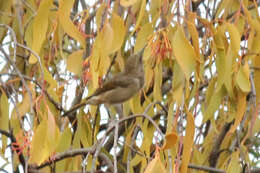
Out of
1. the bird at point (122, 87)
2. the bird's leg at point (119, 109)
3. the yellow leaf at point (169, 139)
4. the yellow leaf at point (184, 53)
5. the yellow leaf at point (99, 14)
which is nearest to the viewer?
the yellow leaf at point (169, 139)

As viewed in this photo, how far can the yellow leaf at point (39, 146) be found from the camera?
182 centimetres

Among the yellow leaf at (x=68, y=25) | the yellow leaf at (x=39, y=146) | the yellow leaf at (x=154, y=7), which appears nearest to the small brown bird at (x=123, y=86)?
the yellow leaf at (x=154, y=7)

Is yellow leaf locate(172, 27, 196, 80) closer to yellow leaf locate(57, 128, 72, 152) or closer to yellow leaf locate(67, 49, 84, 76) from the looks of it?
yellow leaf locate(67, 49, 84, 76)

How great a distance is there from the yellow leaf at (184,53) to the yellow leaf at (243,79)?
0.33m

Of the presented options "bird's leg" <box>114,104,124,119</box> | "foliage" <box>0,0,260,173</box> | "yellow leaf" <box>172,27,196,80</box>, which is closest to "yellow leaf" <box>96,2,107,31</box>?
"foliage" <box>0,0,260,173</box>

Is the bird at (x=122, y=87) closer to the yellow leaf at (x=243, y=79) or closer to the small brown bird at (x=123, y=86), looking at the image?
the small brown bird at (x=123, y=86)

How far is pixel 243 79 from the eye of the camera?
2242 millimetres

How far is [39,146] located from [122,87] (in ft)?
2.76

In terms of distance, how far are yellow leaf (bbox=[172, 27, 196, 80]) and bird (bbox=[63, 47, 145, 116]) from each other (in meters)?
0.60

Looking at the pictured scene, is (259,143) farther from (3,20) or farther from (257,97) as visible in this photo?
(3,20)

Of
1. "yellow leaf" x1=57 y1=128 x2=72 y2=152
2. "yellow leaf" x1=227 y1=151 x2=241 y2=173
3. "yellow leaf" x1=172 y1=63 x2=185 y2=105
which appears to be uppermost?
"yellow leaf" x1=172 y1=63 x2=185 y2=105

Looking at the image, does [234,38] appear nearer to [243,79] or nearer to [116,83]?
[243,79]

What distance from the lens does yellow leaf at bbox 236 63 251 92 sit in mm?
2217

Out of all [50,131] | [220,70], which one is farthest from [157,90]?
[50,131]
